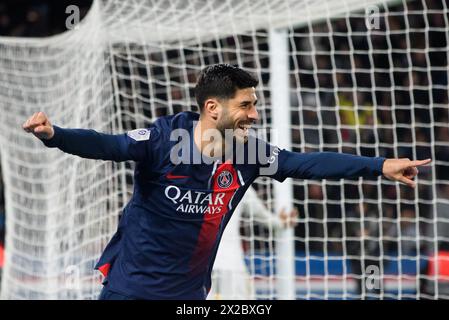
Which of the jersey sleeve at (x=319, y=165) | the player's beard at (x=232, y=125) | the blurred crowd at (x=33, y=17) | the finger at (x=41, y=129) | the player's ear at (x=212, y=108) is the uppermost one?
the blurred crowd at (x=33, y=17)

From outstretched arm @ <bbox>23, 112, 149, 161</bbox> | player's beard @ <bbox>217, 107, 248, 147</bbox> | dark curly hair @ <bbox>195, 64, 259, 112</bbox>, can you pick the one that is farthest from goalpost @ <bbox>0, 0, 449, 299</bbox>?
outstretched arm @ <bbox>23, 112, 149, 161</bbox>

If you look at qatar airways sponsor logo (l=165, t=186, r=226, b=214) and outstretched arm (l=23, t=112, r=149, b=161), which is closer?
outstretched arm (l=23, t=112, r=149, b=161)

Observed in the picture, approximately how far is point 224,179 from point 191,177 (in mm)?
170

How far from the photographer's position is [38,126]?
3707mm

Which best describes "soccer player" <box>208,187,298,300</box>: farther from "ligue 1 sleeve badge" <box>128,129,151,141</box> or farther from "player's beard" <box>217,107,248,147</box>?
"ligue 1 sleeve badge" <box>128,129,151,141</box>

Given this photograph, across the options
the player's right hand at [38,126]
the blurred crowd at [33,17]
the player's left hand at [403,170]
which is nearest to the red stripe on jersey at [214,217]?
the player's left hand at [403,170]

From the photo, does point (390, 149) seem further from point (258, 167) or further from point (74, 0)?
point (74, 0)

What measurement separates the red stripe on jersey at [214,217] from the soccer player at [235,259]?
2.37 m

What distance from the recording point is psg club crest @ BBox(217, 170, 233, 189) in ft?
13.9

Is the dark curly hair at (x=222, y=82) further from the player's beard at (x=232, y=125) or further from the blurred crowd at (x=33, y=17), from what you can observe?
the blurred crowd at (x=33, y=17)

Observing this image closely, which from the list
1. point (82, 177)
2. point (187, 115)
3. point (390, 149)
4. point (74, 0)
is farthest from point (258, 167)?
point (74, 0)

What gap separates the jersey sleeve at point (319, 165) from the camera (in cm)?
404

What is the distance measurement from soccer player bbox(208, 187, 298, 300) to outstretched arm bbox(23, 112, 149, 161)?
8.89 ft

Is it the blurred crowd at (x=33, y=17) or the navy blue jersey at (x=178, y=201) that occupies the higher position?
the blurred crowd at (x=33, y=17)
